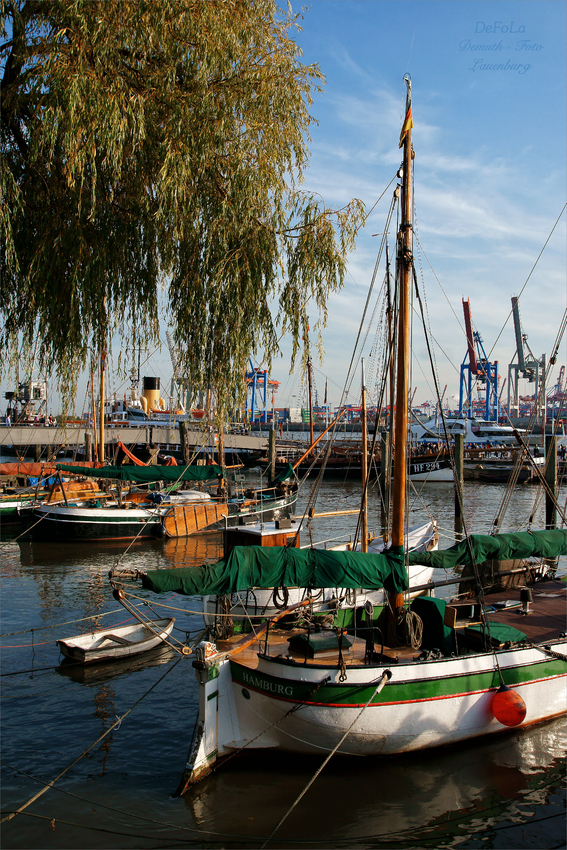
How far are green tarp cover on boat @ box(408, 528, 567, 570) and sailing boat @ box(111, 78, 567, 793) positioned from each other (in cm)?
5

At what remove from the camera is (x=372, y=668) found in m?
10.6

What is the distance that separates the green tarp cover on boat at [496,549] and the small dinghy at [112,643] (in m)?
6.76

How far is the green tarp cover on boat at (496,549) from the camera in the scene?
12.7 metres

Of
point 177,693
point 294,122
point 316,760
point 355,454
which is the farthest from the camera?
point 355,454

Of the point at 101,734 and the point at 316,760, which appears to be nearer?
the point at 316,760

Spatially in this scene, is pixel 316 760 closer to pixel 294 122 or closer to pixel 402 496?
pixel 402 496

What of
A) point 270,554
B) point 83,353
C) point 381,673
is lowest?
point 381,673

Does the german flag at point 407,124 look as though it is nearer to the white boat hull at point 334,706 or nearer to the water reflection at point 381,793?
the white boat hull at point 334,706

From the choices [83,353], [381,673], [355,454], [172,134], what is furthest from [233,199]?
[355,454]

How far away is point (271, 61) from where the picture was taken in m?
9.70

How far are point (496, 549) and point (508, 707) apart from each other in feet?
10.8

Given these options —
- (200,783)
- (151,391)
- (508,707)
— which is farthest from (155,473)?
(151,391)

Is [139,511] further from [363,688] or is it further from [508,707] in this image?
[508,707]

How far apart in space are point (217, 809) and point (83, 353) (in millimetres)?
7479
